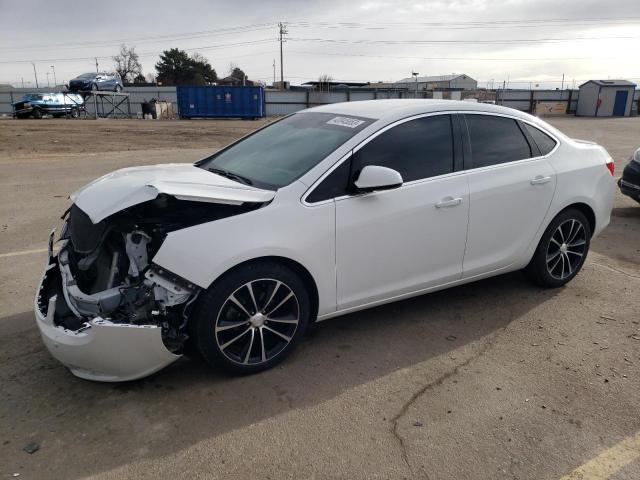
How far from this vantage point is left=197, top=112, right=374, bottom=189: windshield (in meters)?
3.62

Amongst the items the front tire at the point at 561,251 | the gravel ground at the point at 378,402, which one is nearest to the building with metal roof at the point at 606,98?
the front tire at the point at 561,251

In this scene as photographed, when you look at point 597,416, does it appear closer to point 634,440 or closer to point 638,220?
point 634,440

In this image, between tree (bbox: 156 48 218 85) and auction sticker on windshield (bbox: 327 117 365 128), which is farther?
tree (bbox: 156 48 218 85)

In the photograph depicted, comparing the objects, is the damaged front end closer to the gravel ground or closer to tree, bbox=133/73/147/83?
the gravel ground

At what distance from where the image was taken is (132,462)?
103 inches

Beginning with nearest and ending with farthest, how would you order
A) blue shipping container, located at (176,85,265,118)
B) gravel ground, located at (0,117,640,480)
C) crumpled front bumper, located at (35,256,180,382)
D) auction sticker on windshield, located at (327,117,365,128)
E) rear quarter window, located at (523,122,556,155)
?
gravel ground, located at (0,117,640,480) < crumpled front bumper, located at (35,256,180,382) < auction sticker on windshield, located at (327,117,365,128) < rear quarter window, located at (523,122,556,155) < blue shipping container, located at (176,85,265,118)

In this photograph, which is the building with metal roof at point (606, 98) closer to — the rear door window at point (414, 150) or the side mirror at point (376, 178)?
the rear door window at point (414, 150)

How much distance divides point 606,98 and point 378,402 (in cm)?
5240

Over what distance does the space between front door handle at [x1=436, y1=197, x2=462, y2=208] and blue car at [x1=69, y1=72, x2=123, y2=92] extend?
39.8 m

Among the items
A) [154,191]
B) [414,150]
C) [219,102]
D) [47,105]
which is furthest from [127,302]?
[47,105]

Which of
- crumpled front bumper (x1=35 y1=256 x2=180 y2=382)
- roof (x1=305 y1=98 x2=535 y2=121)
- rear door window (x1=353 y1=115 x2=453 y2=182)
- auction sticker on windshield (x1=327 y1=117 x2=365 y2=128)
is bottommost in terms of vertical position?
crumpled front bumper (x1=35 y1=256 x2=180 y2=382)

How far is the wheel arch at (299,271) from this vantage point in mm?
3135

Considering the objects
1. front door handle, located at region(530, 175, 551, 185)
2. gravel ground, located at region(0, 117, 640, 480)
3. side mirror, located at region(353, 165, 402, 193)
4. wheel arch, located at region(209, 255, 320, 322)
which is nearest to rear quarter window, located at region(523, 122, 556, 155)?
front door handle, located at region(530, 175, 551, 185)

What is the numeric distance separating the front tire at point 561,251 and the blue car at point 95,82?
130 feet
